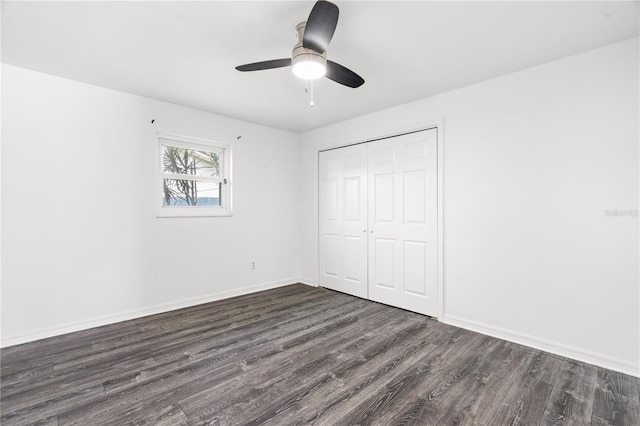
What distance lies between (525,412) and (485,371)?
451 mm

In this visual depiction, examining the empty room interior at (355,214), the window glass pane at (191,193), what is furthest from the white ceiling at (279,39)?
the window glass pane at (191,193)

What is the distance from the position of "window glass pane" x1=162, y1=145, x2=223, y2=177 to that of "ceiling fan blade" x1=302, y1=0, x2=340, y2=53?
8.73 feet

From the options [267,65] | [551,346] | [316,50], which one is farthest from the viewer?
[551,346]

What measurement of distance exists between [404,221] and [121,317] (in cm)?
337

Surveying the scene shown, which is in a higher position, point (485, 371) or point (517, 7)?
point (517, 7)

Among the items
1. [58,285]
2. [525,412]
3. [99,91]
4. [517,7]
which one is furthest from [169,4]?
[525,412]

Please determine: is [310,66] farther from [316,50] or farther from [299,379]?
[299,379]

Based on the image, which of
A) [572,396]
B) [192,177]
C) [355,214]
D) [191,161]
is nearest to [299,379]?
[572,396]

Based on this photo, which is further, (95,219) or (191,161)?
(191,161)

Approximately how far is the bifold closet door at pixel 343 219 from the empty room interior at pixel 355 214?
72 mm

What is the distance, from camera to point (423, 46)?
235 centimetres

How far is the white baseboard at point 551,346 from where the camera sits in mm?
2238

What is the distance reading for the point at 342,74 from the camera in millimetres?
2209

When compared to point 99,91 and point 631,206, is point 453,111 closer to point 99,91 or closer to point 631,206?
point 631,206
